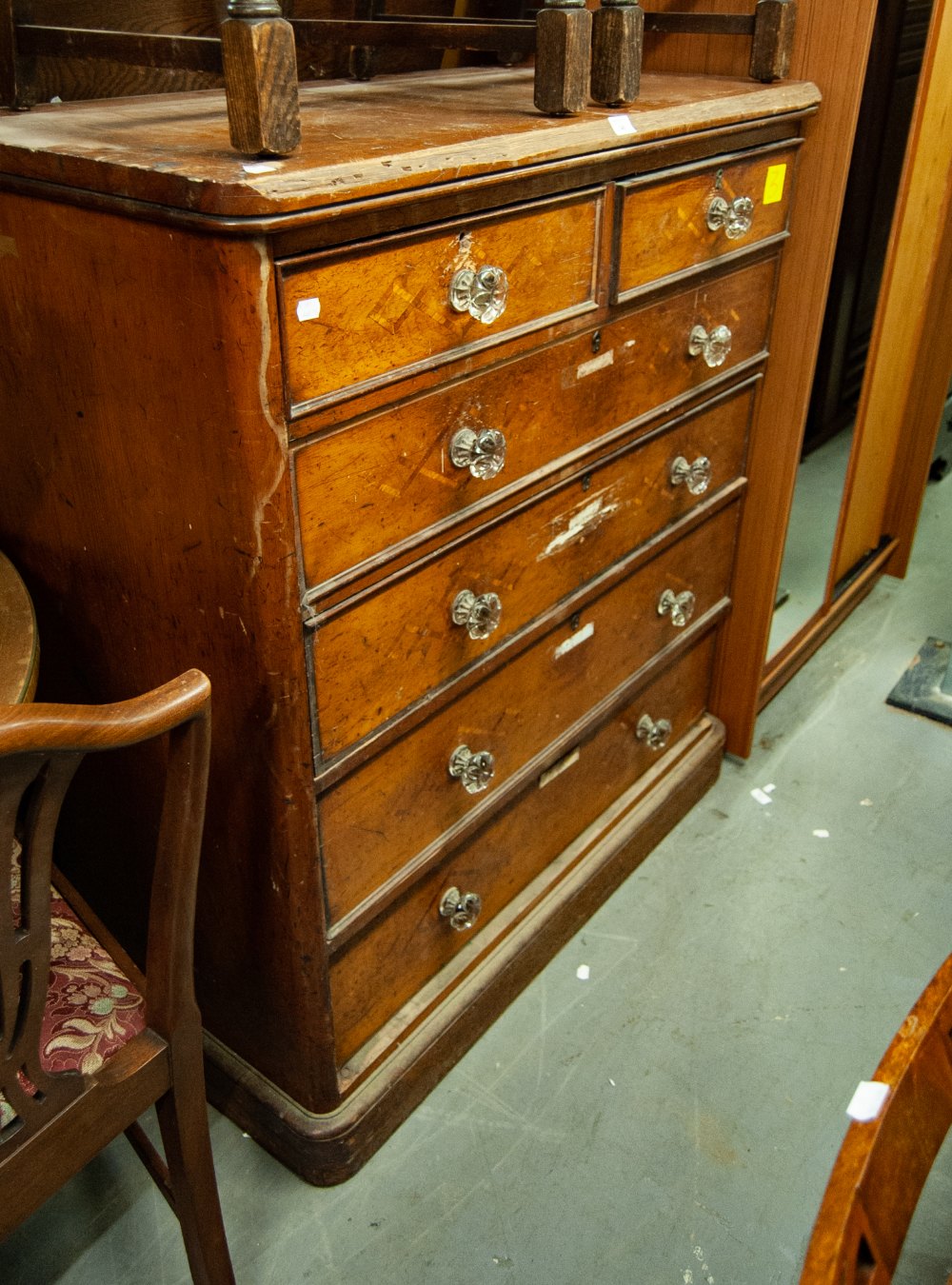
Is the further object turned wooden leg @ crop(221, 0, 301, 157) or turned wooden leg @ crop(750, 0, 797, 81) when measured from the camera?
turned wooden leg @ crop(750, 0, 797, 81)

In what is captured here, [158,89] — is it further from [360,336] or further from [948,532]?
[948,532]

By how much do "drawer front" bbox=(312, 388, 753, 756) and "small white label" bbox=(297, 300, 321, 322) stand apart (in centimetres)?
34

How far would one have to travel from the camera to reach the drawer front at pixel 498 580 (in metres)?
1.30

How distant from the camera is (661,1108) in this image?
1.72 metres

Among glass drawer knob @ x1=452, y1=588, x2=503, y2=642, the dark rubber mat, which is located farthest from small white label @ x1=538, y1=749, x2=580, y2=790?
the dark rubber mat

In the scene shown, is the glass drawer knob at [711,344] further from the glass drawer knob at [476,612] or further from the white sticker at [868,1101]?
the white sticker at [868,1101]

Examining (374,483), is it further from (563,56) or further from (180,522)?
(563,56)

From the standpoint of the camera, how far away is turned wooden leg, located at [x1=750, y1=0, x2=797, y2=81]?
1677 millimetres

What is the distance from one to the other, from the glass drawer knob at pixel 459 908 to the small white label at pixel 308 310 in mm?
935

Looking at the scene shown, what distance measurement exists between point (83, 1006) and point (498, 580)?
2.46ft

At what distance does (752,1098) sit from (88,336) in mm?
1503

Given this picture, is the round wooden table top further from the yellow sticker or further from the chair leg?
the yellow sticker

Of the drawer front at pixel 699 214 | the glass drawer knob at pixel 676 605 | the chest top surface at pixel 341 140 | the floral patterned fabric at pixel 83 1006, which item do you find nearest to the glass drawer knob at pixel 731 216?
the drawer front at pixel 699 214

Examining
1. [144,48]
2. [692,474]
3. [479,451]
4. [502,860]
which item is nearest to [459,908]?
[502,860]
